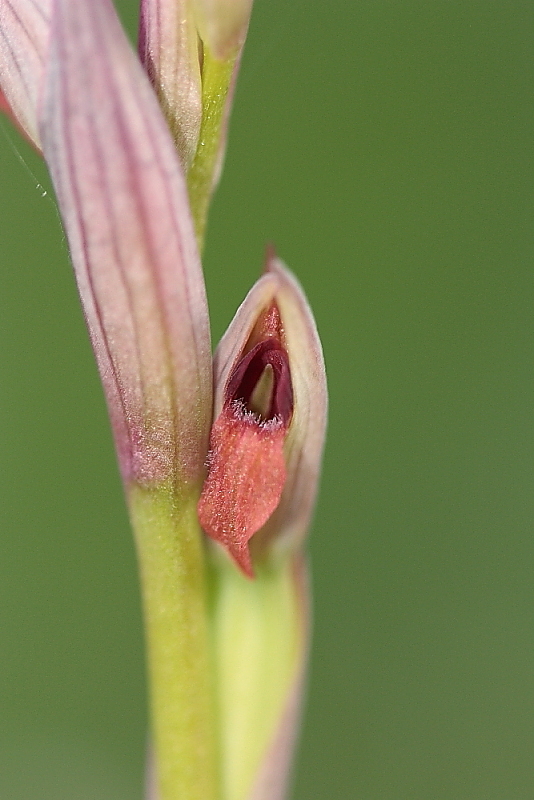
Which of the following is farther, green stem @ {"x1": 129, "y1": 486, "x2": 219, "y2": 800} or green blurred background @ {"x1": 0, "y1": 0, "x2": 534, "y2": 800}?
green blurred background @ {"x1": 0, "y1": 0, "x2": 534, "y2": 800}

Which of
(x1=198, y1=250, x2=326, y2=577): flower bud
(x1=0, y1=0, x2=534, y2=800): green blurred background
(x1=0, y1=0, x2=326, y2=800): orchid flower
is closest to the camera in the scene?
(x1=0, y1=0, x2=326, y2=800): orchid flower

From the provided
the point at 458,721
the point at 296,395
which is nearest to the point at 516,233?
the point at 458,721

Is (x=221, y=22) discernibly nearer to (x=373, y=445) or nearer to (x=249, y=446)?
(x=249, y=446)

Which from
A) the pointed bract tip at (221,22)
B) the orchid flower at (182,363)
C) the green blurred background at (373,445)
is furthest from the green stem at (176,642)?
the green blurred background at (373,445)

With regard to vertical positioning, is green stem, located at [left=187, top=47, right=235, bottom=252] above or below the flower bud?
above

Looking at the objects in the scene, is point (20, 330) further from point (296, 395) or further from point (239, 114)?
point (296, 395)

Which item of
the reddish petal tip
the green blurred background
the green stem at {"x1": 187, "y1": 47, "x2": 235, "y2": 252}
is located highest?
the green stem at {"x1": 187, "y1": 47, "x2": 235, "y2": 252}

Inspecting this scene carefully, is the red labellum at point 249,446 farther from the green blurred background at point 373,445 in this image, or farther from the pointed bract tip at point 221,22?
the green blurred background at point 373,445

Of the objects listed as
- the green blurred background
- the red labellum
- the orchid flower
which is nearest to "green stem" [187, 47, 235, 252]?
the orchid flower

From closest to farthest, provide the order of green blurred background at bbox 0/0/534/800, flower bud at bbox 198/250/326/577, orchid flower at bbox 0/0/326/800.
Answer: orchid flower at bbox 0/0/326/800, flower bud at bbox 198/250/326/577, green blurred background at bbox 0/0/534/800

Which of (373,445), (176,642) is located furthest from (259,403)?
(373,445)

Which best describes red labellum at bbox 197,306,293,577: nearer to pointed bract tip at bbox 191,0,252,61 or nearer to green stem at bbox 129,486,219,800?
green stem at bbox 129,486,219,800
